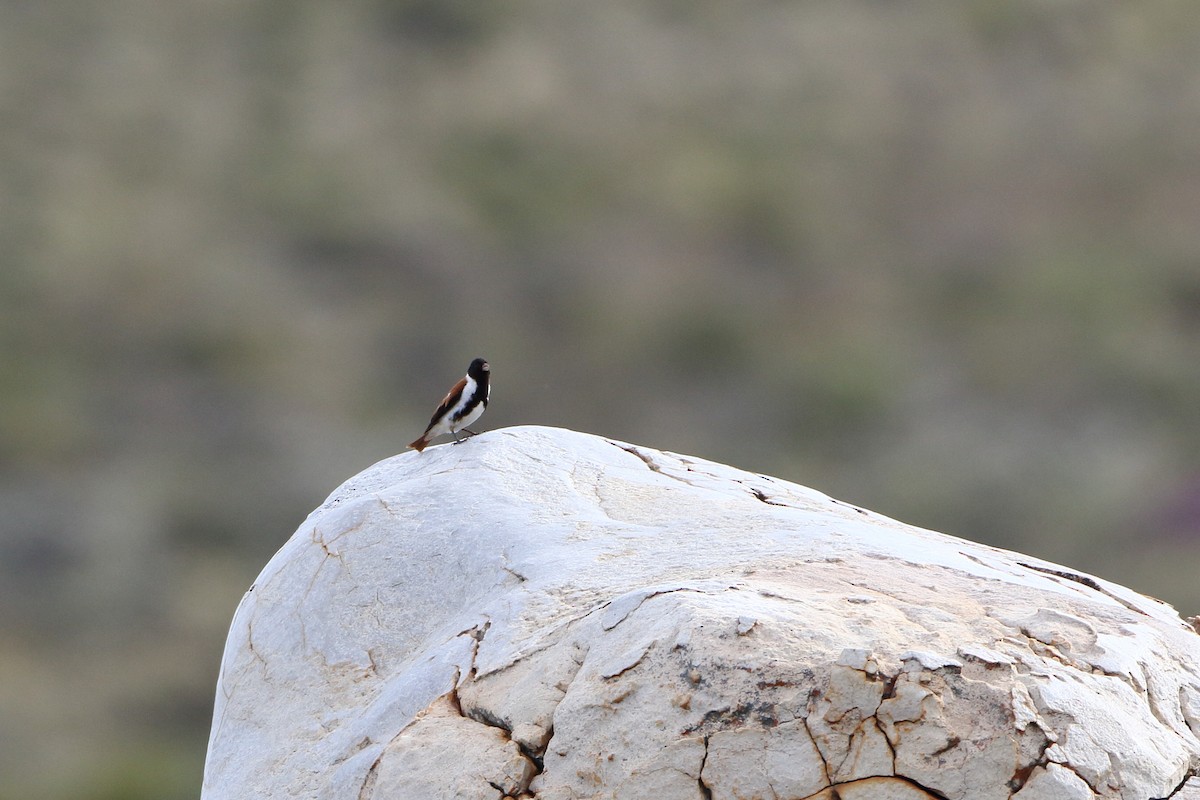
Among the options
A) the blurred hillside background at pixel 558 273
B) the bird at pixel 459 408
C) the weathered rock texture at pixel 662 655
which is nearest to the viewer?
the weathered rock texture at pixel 662 655

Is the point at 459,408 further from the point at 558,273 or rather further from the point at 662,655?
the point at 558,273

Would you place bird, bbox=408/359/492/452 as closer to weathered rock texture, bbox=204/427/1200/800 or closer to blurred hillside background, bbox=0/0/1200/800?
weathered rock texture, bbox=204/427/1200/800

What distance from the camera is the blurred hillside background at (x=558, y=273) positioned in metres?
19.3

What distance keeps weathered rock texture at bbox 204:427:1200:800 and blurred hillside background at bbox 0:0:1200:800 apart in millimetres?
11741

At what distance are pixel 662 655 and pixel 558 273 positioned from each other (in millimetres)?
20565

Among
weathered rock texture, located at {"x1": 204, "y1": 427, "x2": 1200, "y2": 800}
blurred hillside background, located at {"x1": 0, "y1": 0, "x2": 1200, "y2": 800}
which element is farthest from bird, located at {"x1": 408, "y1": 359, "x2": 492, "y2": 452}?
blurred hillside background, located at {"x1": 0, "y1": 0, "x2": 1200, "y2": 800}

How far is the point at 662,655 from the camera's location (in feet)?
13.9

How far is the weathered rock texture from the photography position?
13.5 ft

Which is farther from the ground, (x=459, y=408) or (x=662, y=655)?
(x=459, y=408)

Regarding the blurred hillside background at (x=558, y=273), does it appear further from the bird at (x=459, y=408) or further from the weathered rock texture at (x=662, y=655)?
the weathered rock texture at (x=662, y=655)

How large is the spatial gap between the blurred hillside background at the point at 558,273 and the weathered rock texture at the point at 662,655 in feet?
38.5

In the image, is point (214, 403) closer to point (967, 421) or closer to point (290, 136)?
point (290, 136)

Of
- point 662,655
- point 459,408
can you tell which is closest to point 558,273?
point 459,408

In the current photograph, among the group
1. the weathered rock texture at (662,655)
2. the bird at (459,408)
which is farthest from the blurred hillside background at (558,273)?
the weathered rock texture at (662,655)
